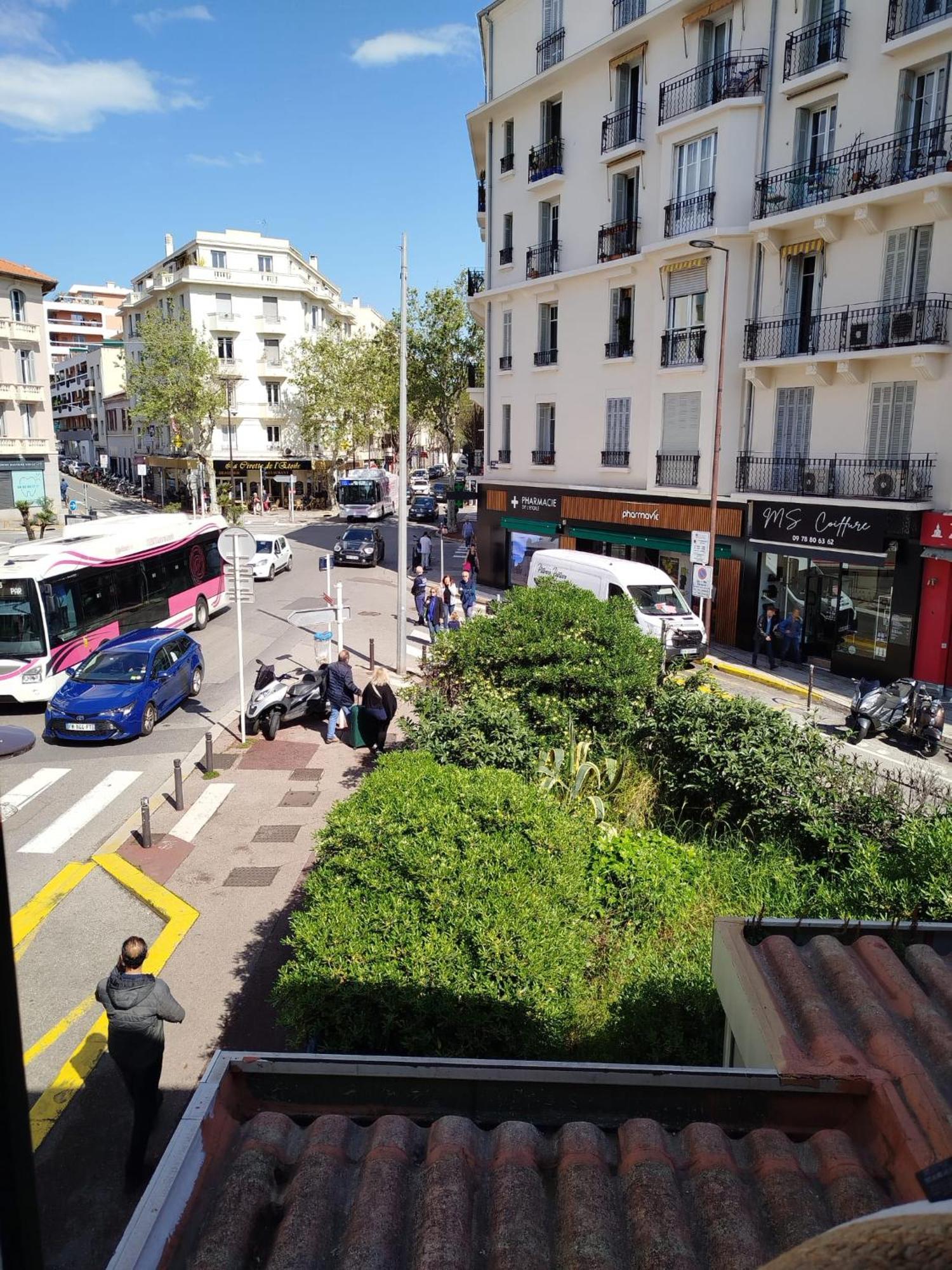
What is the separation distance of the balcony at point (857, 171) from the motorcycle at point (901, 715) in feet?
34.2

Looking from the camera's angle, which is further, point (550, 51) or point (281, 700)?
point (550, 51)

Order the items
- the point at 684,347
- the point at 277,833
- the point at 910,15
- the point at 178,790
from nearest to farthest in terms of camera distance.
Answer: the point at 277,833, the point at 178,790, the point at 910,15, the point at 684,347

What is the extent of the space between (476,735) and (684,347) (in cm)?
1819

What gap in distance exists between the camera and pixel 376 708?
1317 cm

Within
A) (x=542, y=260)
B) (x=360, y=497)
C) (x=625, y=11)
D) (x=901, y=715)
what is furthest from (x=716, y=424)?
(x=360, y=497)

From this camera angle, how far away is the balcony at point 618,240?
25.4 meters

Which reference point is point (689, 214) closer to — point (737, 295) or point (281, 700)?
point (737, 295)

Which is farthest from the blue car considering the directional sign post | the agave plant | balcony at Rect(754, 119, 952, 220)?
balcony at Rect(754, 119, 952, 220)

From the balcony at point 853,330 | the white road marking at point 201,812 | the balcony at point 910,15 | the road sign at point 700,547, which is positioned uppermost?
the balcony at point 910,15

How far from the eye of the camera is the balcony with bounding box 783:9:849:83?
19438mm

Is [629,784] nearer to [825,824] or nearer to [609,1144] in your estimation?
[825,824]

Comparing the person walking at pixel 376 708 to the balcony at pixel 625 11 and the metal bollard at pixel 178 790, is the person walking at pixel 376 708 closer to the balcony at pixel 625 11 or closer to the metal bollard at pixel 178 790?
the metal bollard at pixel 178 790

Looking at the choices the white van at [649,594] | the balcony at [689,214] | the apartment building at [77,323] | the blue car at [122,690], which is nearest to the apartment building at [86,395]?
the apartment building at [77,323]

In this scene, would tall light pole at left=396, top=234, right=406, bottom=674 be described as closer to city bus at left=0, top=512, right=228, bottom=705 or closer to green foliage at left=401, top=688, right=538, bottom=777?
city bus at left=0, top=512, right=228, bottom=705
